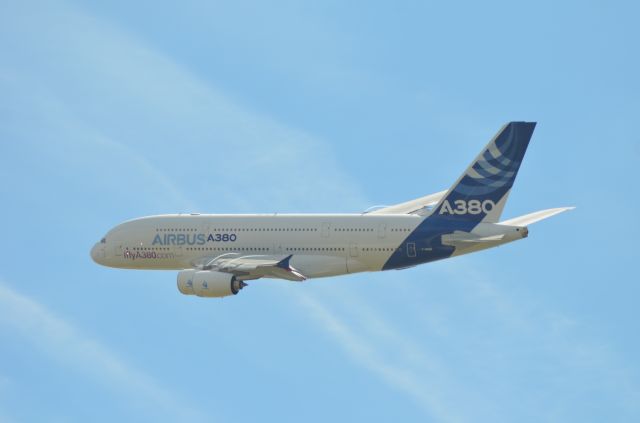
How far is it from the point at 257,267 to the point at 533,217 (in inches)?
761

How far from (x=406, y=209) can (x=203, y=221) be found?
52.6 feet

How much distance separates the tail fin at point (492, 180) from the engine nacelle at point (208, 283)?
14862 mm

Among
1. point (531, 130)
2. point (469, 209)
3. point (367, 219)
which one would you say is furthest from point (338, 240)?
point (531, 130)

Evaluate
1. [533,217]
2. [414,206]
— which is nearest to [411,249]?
[533,217]

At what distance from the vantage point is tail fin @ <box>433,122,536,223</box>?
96188 millimetres

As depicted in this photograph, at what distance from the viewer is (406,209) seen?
4245 inches

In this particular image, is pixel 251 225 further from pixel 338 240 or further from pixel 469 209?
pixel 469 209

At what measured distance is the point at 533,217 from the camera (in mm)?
97625

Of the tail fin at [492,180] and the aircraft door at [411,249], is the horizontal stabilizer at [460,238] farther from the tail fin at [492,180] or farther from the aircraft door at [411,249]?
the aircraft door at [411,249]

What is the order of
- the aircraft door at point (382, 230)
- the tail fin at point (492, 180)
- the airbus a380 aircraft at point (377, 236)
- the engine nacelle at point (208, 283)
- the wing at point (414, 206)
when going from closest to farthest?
1. the airbus a380 aircraft at point (377, 236)
2. the engine nacelle at point (208, 283)
3. the tail fin at point (492, 180)
4. the aircraft door at point (382, 230)
5. the wing at point (414, 206)

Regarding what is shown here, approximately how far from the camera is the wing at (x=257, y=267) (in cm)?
9650

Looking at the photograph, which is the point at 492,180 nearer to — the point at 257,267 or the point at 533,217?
the point at 533,217

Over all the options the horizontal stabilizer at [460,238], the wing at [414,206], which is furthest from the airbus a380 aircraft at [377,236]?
the wing at [414,206]

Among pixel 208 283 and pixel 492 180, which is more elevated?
pixel 492 180
